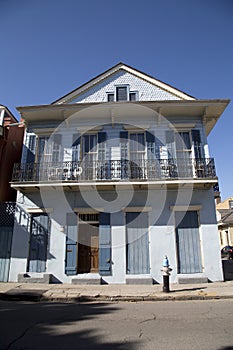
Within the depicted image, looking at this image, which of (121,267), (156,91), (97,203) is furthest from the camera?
(156,91)

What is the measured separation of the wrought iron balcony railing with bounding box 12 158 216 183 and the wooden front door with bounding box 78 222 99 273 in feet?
7.39

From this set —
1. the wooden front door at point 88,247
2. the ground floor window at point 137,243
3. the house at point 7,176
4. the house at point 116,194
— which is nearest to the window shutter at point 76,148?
the house at point 116,194

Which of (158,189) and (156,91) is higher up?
(156,91)

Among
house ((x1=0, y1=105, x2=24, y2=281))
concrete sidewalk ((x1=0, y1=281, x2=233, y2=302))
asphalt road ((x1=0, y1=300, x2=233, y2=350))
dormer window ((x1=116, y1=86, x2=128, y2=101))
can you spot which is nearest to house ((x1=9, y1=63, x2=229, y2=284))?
house ((x1=0, y1=105, x2=24, y2=281))

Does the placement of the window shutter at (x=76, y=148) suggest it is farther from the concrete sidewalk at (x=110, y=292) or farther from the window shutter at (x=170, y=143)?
the concrete sidewalk at (x=110, y=292)

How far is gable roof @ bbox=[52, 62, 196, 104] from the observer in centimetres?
1273

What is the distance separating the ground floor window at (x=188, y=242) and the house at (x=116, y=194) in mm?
41

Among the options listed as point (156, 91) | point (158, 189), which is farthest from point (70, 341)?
point (156, 91)

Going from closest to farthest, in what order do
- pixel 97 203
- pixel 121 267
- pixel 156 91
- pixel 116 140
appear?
pixel 121 267 → pixel 97 203 → pixel 116 140 → pixel 156 91

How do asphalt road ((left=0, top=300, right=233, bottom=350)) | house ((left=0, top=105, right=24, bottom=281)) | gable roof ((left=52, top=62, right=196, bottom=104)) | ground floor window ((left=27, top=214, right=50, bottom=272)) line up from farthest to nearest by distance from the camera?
gable roof ((left=52, top=62, right=196, bottom=104))
house ((left=0, top=105, right=24, bottom=281))
ground floor window ((left=27, top=214, right=50, bottom=272))
asphalt road ((left=0, top=300, right=233, bottom=350))

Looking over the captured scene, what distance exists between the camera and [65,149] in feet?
38.0

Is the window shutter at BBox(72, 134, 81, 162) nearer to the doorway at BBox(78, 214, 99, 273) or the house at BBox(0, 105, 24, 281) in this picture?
the doorway at BBox(78, 214, 99, 273)

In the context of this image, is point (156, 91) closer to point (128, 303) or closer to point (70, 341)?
point (128, 303)

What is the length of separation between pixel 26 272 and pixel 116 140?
715cm
